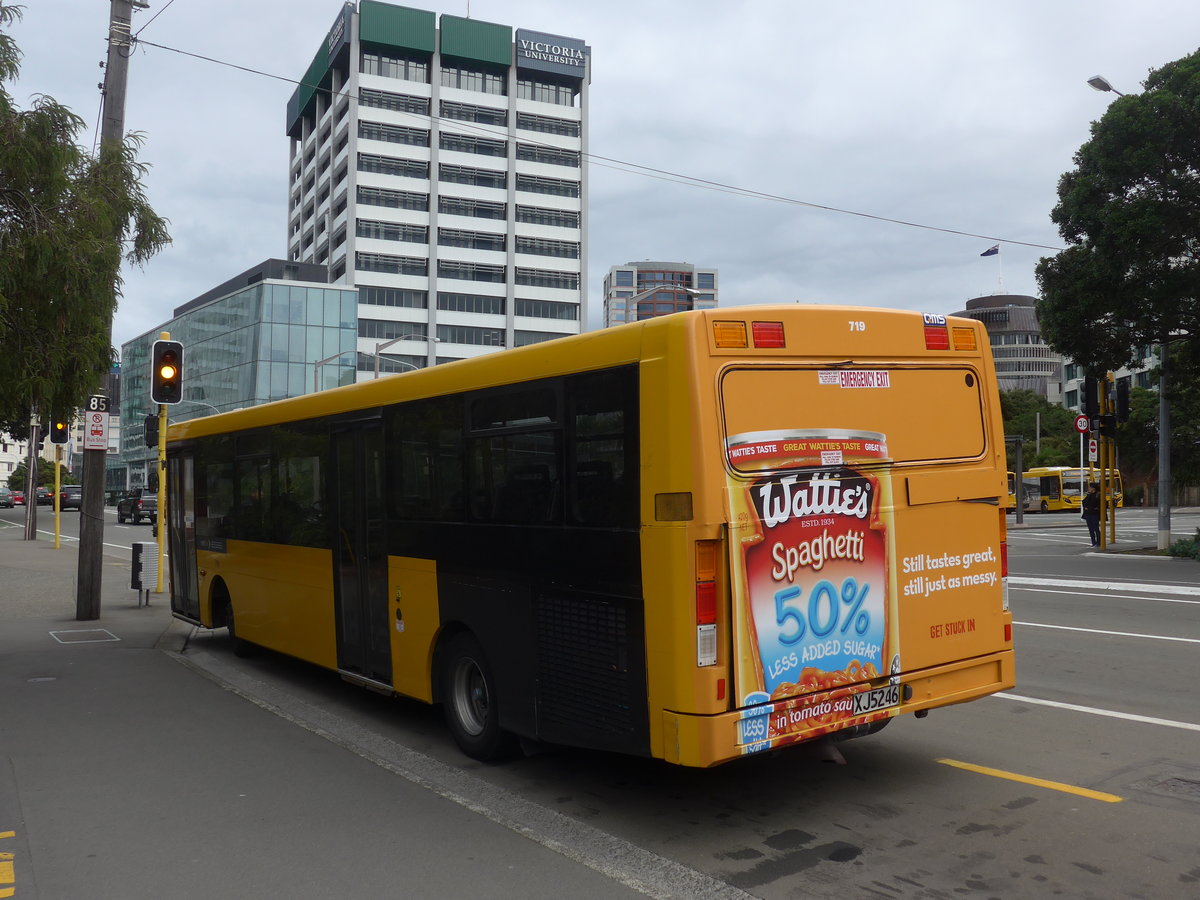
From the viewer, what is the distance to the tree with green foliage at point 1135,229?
72.6 ft

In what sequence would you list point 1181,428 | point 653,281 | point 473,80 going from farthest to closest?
1. point 653,281
2. point 473,80
3. point 1181,428

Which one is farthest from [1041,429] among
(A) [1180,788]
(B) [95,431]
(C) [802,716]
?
(C) [802,716]

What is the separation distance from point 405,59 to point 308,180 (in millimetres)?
18098

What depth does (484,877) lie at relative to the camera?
16.5 feet

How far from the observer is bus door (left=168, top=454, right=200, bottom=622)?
1277 centimetres

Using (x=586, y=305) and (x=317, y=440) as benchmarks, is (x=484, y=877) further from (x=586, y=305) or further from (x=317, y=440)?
(x=586, y=305)

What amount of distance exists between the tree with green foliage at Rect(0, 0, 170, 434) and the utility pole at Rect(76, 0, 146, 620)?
423 cm

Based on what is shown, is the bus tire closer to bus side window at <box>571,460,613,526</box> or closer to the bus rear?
bus side window at <box>571,460,613,526</box>

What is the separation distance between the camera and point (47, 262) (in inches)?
376

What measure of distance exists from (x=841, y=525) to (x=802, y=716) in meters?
1.02

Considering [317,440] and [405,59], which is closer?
[317,440]

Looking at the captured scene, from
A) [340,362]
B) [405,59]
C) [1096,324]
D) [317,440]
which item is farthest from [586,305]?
[317,440]

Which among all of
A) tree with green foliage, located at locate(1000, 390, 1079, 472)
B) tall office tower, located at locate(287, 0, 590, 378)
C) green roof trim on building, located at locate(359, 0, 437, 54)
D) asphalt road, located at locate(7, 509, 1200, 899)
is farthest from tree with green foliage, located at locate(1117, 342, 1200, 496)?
green roof trim on building, located at locate(359, 0, 437, 54)

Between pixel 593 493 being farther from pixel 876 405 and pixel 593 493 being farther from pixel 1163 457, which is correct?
pixel 1163 457
